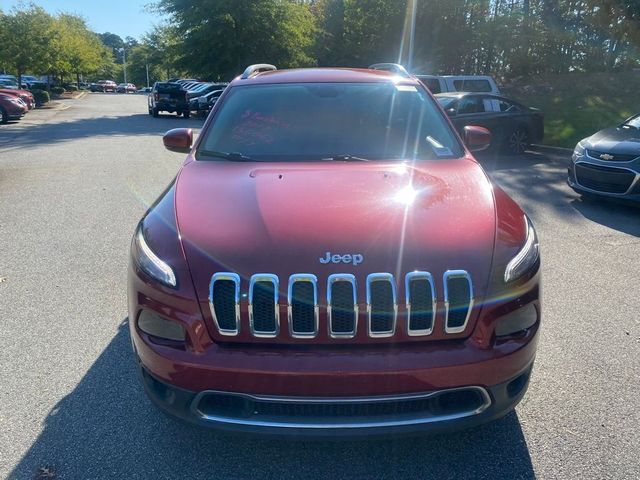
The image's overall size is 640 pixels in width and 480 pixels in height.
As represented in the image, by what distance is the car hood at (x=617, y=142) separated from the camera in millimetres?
7488

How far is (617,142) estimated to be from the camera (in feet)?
25.5

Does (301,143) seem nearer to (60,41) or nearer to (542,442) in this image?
(542,442)

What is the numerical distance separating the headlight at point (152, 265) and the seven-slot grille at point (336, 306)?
0.23 metres

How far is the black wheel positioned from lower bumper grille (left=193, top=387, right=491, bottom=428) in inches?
458

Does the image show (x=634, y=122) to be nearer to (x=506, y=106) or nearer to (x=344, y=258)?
(x=506, y=106)

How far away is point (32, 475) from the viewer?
255 centimetres

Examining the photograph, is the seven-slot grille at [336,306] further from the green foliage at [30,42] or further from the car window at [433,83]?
the green foliage at [30,42]

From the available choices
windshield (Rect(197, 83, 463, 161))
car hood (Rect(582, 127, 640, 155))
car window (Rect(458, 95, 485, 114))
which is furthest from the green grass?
windshield (Rect(197, 83, 463, 161))

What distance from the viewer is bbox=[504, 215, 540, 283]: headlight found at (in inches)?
98.6

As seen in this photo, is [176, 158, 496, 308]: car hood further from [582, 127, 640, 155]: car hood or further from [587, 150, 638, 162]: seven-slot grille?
[582, 127, 640, 155]: car hood

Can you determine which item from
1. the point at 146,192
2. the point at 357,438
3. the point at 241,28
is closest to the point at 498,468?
the point at 357,438

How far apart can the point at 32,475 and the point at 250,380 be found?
1163 mm

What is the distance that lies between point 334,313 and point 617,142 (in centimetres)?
697

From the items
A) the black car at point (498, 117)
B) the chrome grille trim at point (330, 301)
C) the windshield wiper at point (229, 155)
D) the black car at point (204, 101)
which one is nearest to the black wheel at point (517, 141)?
the black car at point (498, 117)
